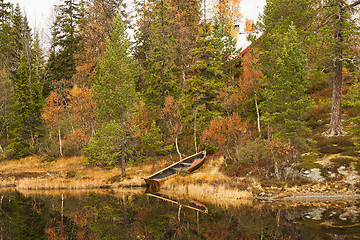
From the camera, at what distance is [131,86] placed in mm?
29266

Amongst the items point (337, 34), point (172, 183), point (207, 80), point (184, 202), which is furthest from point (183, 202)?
point (337, 34)

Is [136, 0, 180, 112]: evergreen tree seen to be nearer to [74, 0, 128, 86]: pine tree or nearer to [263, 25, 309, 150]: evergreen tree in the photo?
[74, 0, 128, 86]: pine tree

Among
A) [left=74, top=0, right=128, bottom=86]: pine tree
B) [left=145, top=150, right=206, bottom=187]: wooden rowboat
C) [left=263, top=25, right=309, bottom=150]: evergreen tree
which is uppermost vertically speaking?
[left=74, top=0, right=128, bottom=86]: pine tree

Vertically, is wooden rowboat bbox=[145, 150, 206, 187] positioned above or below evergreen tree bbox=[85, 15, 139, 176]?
below

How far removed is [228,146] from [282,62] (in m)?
9.33

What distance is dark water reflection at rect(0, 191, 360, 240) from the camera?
12766 millimetres

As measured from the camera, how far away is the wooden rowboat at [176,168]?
88.2 feet

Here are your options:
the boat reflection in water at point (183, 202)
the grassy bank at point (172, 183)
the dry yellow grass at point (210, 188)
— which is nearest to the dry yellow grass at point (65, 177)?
the grassy bank at point (172, 183)

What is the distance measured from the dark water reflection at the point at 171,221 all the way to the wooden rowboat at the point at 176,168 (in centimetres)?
581

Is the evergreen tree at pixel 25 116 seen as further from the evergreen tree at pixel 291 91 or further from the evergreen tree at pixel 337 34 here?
the evergreen tree at pixel 337 34

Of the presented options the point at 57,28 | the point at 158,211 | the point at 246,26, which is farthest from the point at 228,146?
the point at 246,26

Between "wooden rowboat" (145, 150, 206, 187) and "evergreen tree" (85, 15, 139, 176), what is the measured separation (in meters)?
4.43

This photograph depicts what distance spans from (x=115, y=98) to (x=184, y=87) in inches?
423

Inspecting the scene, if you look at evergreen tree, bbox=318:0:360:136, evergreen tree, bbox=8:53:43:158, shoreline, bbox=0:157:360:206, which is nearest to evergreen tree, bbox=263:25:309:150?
evergreen tree, bbox=318:0:360:136
